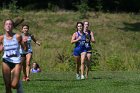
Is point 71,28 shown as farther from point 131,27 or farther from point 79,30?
point 79,30

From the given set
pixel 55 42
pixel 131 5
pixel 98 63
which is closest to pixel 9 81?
pixel 98 63

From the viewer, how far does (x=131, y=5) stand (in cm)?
6406

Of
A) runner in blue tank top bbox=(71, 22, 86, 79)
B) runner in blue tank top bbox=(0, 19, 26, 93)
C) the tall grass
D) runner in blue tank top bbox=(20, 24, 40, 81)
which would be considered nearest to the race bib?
runner in blue tank top bbox=(0, 19, 26, 93)

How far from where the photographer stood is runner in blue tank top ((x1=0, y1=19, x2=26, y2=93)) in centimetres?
1178

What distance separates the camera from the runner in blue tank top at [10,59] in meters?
11.8

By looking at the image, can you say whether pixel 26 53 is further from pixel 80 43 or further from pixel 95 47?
pixel 95 47

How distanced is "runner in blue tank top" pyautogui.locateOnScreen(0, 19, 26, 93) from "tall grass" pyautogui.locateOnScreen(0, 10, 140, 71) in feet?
52.9

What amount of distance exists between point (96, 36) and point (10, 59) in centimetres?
3497

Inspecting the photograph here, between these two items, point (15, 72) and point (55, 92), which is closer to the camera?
point (15, 72)

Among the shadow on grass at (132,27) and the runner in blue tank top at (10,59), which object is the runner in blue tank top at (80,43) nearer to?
the runner in blue tank top at (10,59)

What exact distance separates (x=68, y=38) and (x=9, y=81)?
33.4 m

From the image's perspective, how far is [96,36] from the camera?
1838 inches

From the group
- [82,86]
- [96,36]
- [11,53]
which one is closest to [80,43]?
[82,86]

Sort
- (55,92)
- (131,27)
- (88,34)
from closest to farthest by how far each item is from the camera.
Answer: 1. (55,92)
2. (88,34)
3. (131,27)
